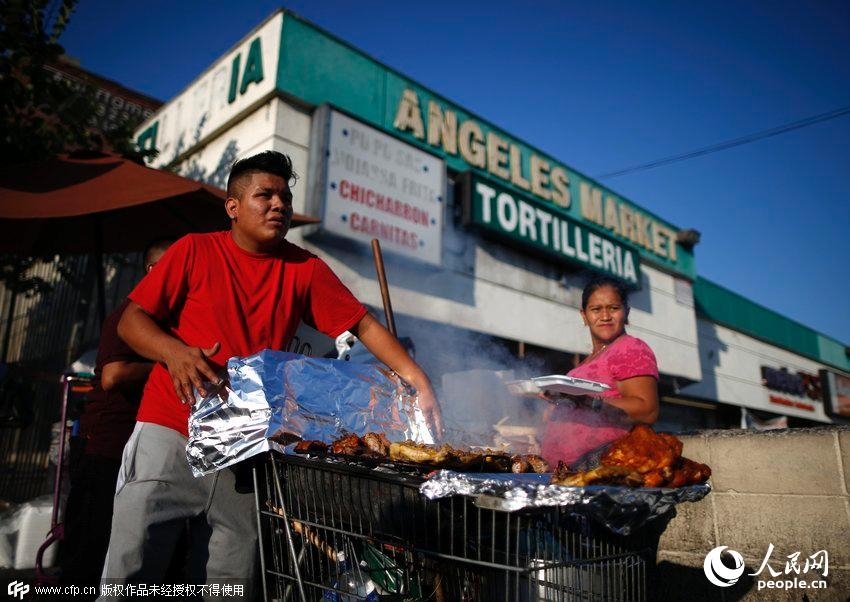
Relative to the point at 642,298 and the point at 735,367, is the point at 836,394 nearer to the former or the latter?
the point at 735,367

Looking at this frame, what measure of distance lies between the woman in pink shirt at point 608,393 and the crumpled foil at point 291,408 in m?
0.79

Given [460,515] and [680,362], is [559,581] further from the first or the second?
[680,362]

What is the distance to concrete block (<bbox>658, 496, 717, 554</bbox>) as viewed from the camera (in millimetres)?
3408

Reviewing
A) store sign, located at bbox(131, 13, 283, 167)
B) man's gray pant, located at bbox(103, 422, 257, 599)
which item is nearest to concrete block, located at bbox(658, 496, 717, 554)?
man's gray pant, located at bbox(103, 422, 257, 599)

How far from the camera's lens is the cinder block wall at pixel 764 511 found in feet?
9.89

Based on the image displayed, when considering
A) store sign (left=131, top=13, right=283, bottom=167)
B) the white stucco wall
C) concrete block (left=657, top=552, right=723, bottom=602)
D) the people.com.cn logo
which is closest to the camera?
the people.com.cn logo

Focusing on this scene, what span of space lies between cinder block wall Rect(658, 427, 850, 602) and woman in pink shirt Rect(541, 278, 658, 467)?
4.16 feet

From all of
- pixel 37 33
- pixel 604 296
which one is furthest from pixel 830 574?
pixel 37 33

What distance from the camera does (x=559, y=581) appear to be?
5.15ft

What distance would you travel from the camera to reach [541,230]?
10359mm

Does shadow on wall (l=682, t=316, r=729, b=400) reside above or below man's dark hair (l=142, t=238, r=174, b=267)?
above

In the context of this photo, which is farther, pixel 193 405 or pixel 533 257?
pixel 533 257

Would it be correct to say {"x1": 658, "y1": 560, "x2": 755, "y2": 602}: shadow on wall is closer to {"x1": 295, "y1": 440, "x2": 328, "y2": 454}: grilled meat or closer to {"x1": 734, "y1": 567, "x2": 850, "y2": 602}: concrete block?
{"x1": 734, "y1": 567, "x2": 850, "y2": 602}: concrete block

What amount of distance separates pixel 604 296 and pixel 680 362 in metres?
11.7
